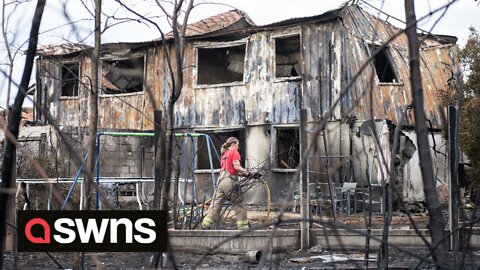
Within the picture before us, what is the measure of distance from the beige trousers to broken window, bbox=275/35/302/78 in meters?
10.1

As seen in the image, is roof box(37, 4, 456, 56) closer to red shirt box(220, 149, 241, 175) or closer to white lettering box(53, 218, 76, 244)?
red shirt box(220, 149, 241, 175)

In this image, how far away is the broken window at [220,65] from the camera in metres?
21.2

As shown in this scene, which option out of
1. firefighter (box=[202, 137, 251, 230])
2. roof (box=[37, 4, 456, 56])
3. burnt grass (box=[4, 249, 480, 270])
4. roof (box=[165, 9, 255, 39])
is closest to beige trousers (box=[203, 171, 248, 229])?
firefighter (box=[202, 137, 251, 230])

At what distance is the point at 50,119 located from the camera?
1.89 meters

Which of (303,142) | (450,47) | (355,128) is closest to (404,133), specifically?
(355,128)

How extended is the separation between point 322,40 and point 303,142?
1209 centimetres

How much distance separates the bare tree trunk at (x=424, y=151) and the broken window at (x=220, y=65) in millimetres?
19228

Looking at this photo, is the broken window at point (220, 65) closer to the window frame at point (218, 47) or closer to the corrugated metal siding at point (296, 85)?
the window frame at point (218, 47)

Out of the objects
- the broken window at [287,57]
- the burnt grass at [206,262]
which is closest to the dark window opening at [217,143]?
the broken window at [287,57]

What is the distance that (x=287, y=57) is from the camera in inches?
823

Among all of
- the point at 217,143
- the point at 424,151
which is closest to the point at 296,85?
the point at 217,143

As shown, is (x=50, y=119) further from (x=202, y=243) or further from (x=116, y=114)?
(x=116, y=114)

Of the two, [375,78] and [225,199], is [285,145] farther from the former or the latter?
[225,199]

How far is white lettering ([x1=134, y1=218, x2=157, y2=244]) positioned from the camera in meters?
2.27
